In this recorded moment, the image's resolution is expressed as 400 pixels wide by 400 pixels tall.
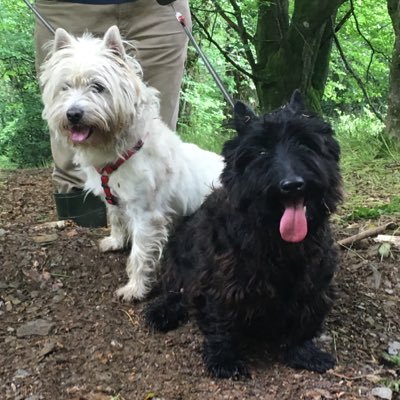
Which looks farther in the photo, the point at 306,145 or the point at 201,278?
the point at 201,278

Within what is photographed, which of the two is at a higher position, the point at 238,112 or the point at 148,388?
the point at 238,112

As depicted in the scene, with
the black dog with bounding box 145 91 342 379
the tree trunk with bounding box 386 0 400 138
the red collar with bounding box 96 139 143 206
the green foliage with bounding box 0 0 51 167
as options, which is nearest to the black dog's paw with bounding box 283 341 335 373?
the black dog with bounding box 145 91 342 379

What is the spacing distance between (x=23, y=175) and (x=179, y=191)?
586 cm

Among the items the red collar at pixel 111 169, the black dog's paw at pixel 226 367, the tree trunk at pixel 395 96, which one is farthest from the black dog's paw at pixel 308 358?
the tree trunk at pixel 395 96

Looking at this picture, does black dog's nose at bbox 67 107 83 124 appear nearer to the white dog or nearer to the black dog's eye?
the white dog

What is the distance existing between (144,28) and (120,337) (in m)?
2.50

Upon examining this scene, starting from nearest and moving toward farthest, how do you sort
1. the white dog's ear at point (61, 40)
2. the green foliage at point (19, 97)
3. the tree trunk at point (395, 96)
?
the white dog's ear at point (61, 40) < the tree trunk at point (395, 96) < the green foliage at point (19, 97)

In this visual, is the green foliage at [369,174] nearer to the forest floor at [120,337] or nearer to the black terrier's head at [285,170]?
the forest floor at [120,337]

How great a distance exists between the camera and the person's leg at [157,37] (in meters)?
4.33

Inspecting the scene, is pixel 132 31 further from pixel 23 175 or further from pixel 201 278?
pixel 23 175

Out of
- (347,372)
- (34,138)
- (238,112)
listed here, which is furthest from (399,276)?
(34,138)

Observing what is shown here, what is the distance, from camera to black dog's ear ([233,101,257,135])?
8.67 feet

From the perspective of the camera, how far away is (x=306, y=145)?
8.30ft

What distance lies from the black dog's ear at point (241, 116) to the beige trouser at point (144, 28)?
1941mm
